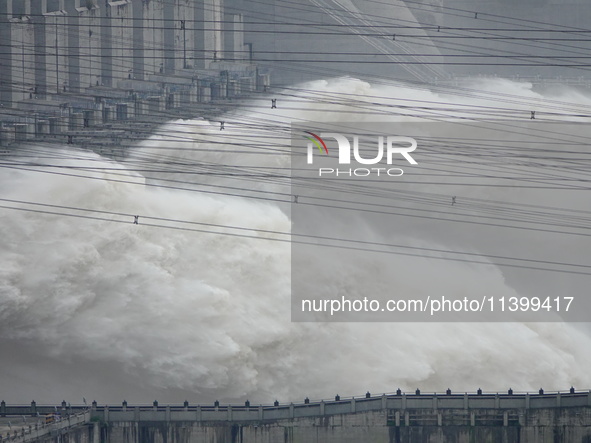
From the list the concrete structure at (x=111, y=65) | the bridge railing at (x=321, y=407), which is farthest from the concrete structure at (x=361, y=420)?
the concrete structure at (x=111, y=65)

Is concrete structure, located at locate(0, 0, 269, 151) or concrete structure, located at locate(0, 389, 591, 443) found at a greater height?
concrete structure, located at locate(0, 0, 269, 151)

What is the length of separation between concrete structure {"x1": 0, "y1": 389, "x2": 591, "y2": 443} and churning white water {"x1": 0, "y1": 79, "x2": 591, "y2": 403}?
3.08 m

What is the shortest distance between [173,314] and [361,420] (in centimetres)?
639

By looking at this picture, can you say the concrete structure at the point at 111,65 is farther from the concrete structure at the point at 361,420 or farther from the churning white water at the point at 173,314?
the concrete structure at the point at 361,420

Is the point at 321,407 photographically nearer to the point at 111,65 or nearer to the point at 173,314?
the point at 173,314

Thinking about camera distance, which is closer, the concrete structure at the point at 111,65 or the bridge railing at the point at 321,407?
the bridge railing at the point at 321,407

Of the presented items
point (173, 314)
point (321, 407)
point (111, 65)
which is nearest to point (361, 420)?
point (321, 407)

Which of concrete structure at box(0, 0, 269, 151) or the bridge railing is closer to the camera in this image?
the bridge railing

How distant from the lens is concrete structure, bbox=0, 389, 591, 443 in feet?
98.0

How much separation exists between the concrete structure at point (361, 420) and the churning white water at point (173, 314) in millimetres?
3077

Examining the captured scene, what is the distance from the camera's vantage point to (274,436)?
99.1ft

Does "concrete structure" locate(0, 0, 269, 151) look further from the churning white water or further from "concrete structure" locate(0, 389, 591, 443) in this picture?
"concrete structure" locate(0, 389, 591, 443)

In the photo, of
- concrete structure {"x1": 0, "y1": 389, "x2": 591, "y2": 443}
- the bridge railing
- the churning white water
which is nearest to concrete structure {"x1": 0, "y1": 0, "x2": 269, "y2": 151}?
the churning white water

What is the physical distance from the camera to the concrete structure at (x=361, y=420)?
29875mm
